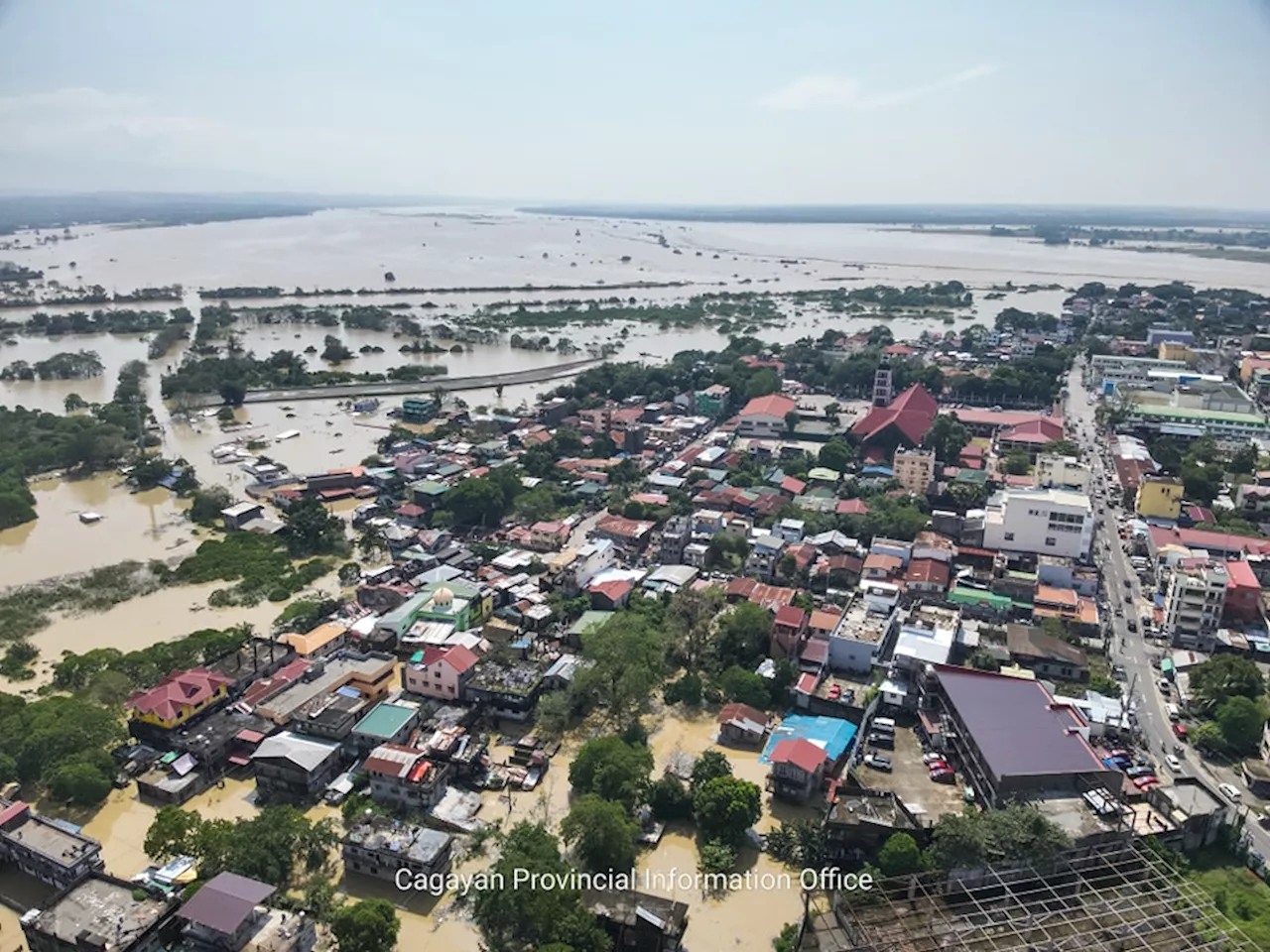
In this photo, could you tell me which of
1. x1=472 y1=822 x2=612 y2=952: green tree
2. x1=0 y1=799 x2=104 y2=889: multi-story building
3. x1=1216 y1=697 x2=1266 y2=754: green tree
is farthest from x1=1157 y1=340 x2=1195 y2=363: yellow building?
x1=0 y1=799 x2=104 y2=889: multi-story building

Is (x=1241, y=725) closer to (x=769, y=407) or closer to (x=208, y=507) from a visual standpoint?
(x=769, y=407)

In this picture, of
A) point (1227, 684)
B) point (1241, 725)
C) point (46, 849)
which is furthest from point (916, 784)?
point (46, 849)

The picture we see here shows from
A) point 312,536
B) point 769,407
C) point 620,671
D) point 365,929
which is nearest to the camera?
point 365,929

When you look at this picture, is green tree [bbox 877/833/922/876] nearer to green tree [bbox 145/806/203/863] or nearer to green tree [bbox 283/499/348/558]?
green tree [bbox 145/806/203/863]

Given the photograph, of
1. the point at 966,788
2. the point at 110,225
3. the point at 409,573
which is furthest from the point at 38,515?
the point at 110,225

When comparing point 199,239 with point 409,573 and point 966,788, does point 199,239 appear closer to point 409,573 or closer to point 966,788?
point 409,573

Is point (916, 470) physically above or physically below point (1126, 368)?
below

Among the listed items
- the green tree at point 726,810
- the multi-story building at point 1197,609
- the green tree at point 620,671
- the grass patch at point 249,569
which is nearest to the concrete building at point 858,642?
the green tree at point 620,671
